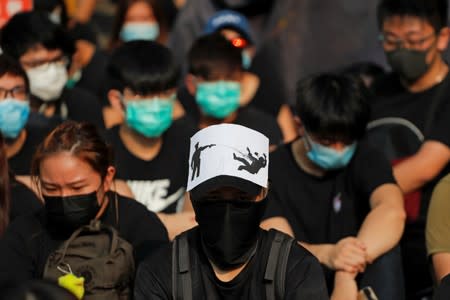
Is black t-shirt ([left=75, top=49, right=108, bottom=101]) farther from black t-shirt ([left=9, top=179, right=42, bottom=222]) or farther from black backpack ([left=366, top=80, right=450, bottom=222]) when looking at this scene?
black t-shirt ([left=9, top=179, right=42, bottom=222])

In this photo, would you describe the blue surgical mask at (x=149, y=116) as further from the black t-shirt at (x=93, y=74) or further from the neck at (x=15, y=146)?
the black t-shirt at (x=93, y=74)

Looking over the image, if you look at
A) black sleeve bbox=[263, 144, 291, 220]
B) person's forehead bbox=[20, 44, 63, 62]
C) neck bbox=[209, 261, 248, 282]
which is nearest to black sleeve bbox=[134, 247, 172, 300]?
neck bbox=[209, 261, 248, 282]

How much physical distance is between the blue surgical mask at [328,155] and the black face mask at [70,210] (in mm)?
1371

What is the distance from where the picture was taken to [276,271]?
4.67 meters

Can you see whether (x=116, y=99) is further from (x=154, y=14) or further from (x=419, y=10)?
(x=154, y=14)

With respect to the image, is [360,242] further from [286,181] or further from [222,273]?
[222,273]

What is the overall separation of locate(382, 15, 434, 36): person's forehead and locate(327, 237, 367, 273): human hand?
1975 mm

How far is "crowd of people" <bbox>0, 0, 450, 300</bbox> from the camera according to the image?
4.72 m

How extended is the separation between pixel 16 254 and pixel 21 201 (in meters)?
0.80

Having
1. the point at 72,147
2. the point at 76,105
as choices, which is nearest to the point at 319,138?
the point at 72,147

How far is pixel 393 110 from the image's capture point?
7.20 m

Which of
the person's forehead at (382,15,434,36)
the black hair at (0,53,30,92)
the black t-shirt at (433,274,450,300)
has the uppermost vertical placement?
the person's forehead at (382,15,434,36)

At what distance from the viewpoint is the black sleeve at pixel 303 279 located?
463 cm

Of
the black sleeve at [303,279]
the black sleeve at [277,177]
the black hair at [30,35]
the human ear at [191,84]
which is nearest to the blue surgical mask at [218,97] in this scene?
the human ear at [191,84]
